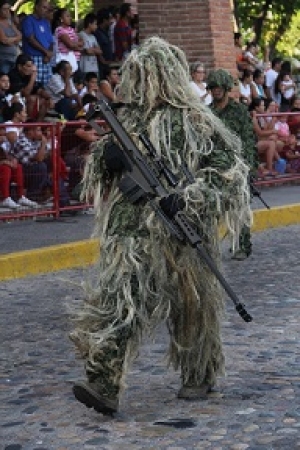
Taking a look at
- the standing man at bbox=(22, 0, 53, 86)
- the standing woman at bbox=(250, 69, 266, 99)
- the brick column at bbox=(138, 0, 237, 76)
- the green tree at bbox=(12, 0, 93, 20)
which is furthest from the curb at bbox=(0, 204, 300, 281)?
the green tree at bbox=(12, 0, 93, 20)

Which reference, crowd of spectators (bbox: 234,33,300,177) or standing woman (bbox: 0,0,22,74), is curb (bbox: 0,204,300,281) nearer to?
standing woman (bbox: 0,0,22,74)

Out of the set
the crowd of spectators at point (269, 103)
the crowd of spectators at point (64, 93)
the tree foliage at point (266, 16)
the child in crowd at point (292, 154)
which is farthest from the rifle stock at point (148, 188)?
the tree foliage at point (266, 16)

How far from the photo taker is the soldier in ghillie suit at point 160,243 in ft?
19.7

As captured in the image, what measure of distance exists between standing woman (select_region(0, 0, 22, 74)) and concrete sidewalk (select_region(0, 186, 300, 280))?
2462mm

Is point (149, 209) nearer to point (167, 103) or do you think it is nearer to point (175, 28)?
point (167, 103)

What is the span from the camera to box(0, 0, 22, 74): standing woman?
16.0m

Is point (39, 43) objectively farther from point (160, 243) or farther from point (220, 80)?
point (160, 243)

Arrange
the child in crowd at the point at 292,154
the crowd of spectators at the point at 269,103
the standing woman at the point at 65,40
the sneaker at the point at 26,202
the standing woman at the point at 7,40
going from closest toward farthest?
the sneaker at the point at 26,202, the standing woman at the point at 7,40, the crowd of spectators at the point at 269,103, the standing woman at the point at 65,40, the child in crowd at the point at 292,154

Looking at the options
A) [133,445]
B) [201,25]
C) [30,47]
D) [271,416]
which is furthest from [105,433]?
[201,25]

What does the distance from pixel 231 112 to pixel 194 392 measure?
5639mm

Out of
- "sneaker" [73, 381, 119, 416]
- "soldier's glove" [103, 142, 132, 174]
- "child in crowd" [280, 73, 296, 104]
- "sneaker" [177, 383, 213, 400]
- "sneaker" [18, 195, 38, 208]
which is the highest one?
"child in crowd" [280, 73, 296, 104]

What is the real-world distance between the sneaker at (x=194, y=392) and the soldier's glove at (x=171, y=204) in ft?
3.36

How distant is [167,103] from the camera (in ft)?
20.6

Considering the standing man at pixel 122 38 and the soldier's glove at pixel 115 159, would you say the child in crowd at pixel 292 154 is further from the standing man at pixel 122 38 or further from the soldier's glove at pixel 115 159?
the soldier's glove at pixel 115 159
